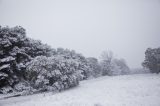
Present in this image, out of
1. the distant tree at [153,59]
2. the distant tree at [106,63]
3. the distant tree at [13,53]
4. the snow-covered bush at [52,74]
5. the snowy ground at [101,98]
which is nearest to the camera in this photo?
the snowy ground at [101,98]

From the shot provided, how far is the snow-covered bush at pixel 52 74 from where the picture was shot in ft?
53.9

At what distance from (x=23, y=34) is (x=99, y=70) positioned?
44.9m

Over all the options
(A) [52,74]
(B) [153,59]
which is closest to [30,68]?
(A) [52,74]

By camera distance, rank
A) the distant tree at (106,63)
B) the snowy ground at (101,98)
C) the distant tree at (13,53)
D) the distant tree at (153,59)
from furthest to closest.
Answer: the distant tree at (106,63)
the distant tree at (153,59)
the distant tree at (13,53)
the snowy ground at (101,98)

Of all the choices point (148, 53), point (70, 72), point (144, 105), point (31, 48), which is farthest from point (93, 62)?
point (144, 105)

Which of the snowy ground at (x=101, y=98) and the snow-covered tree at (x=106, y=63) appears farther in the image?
the snow-covered tree at (x=106, y=63)

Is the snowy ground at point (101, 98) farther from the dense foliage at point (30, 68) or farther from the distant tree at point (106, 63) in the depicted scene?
the distant tree at point (106, 63)

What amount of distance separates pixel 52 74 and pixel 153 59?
3009 cm

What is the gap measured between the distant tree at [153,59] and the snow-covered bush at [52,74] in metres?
26.5

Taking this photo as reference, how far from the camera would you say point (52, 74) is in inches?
655

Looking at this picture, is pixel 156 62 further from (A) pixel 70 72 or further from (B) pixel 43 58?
(B) pixel 43 58

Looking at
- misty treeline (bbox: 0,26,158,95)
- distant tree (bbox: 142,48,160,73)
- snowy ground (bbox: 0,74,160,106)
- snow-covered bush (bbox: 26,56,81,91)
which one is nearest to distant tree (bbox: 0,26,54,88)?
misty treeline (bbox: 0,26,158,95)

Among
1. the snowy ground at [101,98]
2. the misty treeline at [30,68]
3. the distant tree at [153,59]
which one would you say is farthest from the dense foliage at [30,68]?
Result: the distant tree at [153,59]

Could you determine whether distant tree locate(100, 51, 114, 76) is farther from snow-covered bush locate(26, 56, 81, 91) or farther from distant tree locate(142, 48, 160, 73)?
snow-covered bush locate(26, 56, 81, 91)
